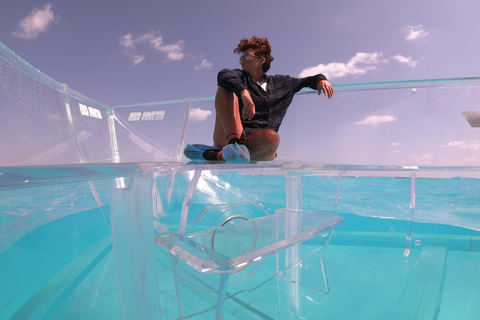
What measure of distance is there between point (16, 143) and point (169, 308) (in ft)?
2.58

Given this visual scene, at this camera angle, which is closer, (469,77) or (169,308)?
(169,308)

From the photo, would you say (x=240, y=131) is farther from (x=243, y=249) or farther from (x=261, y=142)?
(x=243, y=249)

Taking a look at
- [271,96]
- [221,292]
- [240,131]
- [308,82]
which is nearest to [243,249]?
[221,292]

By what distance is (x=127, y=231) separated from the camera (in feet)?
1.44

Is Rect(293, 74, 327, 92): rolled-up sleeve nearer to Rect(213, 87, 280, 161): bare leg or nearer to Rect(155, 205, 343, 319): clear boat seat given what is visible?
Rect(213, 87, 280, 161): bare leg

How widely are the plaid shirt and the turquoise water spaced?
1.13 feet

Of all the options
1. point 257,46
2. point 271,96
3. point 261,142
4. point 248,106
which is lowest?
point 261,142

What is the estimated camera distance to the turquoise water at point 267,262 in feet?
1.72

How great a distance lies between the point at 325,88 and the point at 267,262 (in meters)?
0.84

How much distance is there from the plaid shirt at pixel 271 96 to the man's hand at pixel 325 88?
0.05m

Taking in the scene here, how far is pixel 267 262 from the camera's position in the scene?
1.01 m

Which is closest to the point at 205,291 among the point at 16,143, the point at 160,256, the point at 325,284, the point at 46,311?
the point at 160,256

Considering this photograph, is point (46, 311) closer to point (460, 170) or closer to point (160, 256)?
point (160, 256)

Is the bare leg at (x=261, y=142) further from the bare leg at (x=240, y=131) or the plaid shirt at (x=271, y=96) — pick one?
the plaid shirt at (x=271, y=96)
